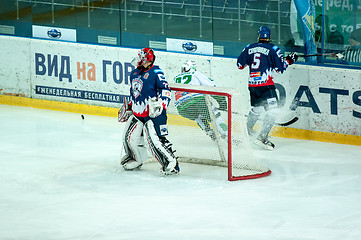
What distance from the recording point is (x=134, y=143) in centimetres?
845

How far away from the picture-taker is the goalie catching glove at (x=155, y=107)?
8.09m

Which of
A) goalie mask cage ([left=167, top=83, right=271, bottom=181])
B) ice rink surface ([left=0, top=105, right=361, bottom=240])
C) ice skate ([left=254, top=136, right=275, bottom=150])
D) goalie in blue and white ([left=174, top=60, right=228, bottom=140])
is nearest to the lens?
ice rink surface ([left=0, top=105, right=361, bottom=240])

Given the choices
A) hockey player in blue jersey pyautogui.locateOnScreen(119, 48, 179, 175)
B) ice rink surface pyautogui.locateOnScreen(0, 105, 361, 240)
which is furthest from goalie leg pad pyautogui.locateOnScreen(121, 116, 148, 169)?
ice rink surface pyautogui.locateOnScreen(0, 105, 361, 240)

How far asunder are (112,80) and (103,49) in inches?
17.8

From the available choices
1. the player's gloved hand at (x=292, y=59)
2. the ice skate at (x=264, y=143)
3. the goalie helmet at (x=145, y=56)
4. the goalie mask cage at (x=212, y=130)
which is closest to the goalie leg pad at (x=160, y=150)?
the goalie mask cage at (x=212, y=130)

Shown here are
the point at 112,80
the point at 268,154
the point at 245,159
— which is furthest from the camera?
the point at 112,80

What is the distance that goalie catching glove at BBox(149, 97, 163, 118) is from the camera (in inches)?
318

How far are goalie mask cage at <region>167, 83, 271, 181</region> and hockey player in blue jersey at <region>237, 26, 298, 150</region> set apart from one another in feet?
3.15

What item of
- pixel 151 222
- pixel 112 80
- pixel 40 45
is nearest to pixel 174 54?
pixel 112 80

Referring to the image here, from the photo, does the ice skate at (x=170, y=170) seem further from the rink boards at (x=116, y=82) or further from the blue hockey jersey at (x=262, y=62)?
the rink boards at (x=116, y=82)

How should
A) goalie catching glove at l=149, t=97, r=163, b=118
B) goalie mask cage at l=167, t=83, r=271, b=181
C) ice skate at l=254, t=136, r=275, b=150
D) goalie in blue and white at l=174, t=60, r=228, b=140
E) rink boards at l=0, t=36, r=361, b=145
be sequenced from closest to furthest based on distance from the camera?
goalie catching glove at l=149, t=97, r=163, b=118 < goalie mask cage at l=167, t=83, r=271, b=181 < goalie in blue and white at l=174, t=60, r=228, b=140 < ice skate at l=254, t=136, r=275, b=150 < rink boards at l=0, t=36, r=361, b=145

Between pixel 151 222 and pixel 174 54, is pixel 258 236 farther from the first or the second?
pixel 174 54

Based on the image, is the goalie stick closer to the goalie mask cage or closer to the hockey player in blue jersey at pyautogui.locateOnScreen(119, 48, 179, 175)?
the goalie mask cage

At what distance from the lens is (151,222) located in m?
6.87
